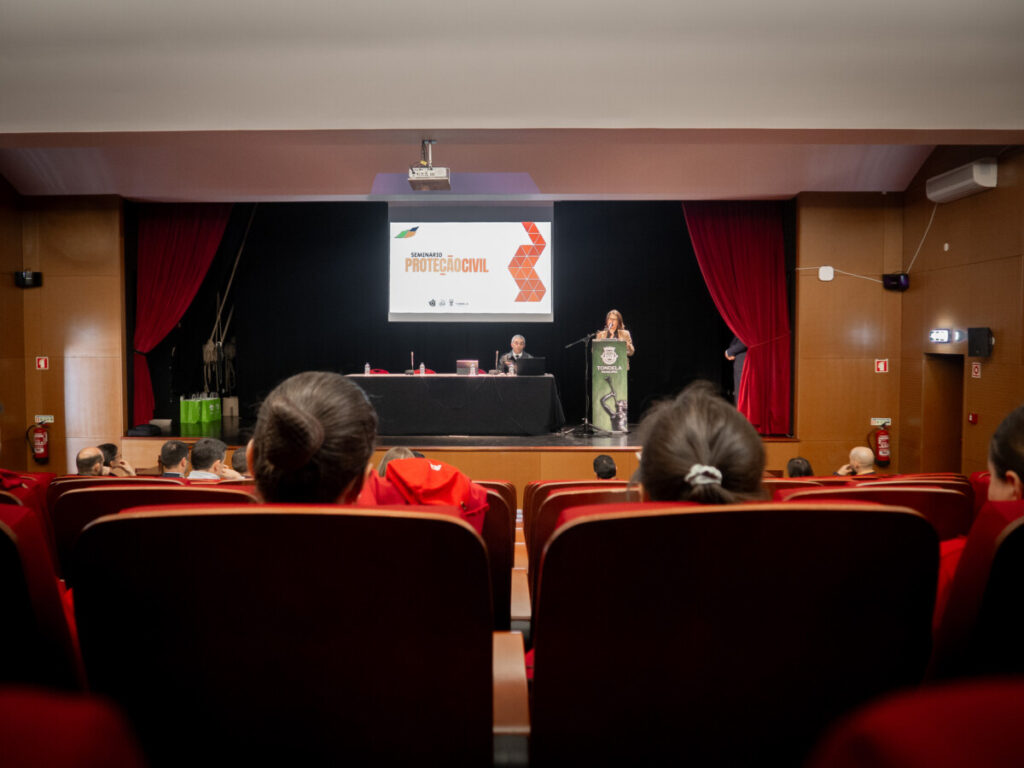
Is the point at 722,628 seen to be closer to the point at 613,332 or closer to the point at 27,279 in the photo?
the point at 613,332

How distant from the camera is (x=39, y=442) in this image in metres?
7.48

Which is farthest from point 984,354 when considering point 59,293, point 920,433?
point 59,293

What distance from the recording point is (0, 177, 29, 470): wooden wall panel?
7258 millimetres

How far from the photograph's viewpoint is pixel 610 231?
363 inches

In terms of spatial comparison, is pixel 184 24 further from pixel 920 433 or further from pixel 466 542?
pixel 920 433

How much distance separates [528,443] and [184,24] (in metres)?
4.35

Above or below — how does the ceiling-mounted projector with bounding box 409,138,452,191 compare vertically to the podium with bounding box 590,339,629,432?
above

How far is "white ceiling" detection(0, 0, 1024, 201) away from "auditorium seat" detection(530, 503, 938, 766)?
413 cm

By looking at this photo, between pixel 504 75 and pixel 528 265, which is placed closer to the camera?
pixel 504 75

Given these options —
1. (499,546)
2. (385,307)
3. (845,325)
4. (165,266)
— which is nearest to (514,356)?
(385,307)

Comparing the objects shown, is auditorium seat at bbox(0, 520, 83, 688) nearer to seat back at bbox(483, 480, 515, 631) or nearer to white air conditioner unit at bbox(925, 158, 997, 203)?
seat back at bbox(483, 480, 515, 631)

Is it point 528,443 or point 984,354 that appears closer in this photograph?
point 984,354

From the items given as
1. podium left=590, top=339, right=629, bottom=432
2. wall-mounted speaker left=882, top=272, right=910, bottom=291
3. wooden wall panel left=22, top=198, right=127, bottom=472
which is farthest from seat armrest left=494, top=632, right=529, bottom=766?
wooden wall panel left=22, top=198, right=127, bottom=472

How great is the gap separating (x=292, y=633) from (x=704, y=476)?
62 cm
